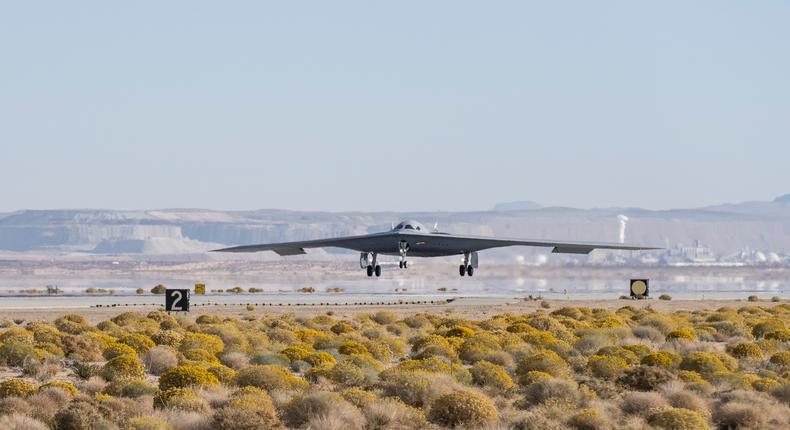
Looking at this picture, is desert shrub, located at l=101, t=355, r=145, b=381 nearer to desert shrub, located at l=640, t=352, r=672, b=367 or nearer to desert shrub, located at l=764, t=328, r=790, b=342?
desert shrub, located at l=640, t=352, r=672, b=367

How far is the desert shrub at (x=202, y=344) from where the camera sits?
1391 inches

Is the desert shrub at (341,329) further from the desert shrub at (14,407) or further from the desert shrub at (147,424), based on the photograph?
the desert shrub at (147,424)

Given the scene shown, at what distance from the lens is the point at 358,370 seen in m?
28.6

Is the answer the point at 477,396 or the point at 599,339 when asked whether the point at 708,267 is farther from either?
Result: the point at 477,396

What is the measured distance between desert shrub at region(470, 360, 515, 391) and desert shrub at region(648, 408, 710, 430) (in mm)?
6219

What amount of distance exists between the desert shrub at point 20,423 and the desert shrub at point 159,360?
34.1 ft

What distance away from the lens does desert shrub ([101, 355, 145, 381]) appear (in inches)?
1136

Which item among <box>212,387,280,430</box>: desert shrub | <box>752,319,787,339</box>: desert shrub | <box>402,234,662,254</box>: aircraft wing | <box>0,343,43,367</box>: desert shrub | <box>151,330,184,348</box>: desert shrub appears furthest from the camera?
<box>402,234,662,254</box>: aircraft wing

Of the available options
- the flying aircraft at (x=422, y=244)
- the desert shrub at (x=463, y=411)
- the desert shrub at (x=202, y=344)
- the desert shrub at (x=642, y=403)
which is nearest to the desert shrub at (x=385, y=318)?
the desert shrub at (x=202, y=344)

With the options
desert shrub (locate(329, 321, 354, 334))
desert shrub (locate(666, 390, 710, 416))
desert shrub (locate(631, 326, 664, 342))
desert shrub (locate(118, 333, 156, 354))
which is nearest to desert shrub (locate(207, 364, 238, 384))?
desert shrub (locate(118, 333, 156, 354))

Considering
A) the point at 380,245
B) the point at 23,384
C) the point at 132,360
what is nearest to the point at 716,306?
the point at 380,245

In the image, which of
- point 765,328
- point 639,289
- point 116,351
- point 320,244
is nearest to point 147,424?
point 116,351

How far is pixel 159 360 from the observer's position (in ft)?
106

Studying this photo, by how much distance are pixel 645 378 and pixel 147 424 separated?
480 inches
